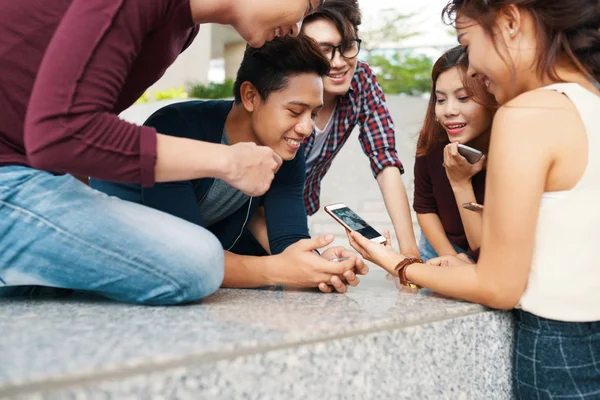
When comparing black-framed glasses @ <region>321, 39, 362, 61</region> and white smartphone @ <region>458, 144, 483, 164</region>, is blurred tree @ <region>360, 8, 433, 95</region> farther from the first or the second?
white smartphone @ <region>458, 144, 483, 164</region>

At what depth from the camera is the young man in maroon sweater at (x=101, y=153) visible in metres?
1.13

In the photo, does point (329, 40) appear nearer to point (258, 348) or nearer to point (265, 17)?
point (265, 17)

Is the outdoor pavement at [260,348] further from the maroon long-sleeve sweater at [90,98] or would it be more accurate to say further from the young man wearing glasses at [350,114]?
the young man wearing glasses at [350,114]

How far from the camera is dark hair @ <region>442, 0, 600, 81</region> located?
1327 mm

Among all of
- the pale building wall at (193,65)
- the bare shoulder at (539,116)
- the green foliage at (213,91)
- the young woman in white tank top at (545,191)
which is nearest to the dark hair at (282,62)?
the young woman in white tank top at (545,191)

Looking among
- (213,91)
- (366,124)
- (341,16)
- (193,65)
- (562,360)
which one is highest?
(341,16)

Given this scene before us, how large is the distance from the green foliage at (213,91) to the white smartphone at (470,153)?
18.2 ft

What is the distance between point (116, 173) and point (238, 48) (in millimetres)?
12473

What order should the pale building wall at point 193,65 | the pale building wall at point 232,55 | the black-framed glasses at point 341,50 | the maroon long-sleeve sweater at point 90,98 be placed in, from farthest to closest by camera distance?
the pale building wall at point 232,55, the pale building wall at point 193,65, the black-framed glasses at point 341,50, the maroon long-sleeve sweater at point 90,98

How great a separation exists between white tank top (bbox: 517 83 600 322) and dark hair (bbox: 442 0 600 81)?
0.26ft

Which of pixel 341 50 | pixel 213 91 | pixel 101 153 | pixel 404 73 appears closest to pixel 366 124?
pixel 341 50

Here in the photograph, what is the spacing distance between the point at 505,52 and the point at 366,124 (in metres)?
1.25

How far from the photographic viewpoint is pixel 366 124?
262 centimetres

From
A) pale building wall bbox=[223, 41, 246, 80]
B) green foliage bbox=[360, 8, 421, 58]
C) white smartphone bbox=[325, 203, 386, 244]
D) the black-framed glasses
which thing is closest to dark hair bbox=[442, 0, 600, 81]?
white smartphone bbox=[325, 203, 386, 244]
